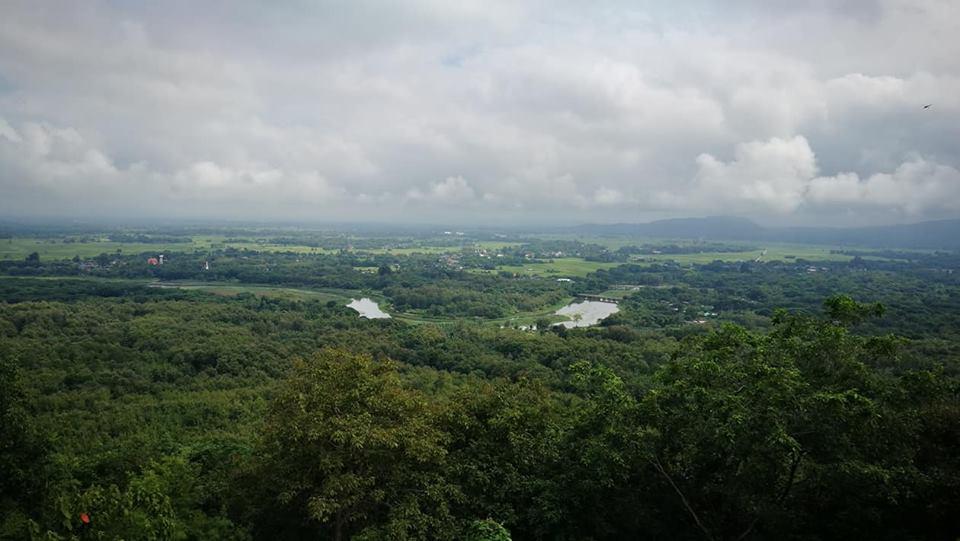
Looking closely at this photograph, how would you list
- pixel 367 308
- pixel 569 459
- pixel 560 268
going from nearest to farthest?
pixel 569 459, pixel 367 308, pixel 560 268

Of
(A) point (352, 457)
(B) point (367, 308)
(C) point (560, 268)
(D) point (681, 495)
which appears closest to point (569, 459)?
(D) point (681, 495)

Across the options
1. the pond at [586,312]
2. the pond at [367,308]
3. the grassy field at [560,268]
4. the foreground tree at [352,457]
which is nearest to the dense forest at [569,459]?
the foreground tree at [352,457]

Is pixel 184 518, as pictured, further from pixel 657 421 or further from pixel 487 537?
pixel 657 421

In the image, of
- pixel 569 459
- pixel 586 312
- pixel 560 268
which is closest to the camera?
pixel 569 459

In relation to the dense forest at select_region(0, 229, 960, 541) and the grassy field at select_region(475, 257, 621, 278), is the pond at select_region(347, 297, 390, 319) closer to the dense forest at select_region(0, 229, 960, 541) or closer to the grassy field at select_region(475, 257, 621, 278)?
the grassy field at select_region(475, 257, 621, 278)

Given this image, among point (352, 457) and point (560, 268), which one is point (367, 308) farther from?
point (352, 457)

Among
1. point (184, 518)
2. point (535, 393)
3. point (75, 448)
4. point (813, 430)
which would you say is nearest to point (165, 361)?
point (75, 448)
